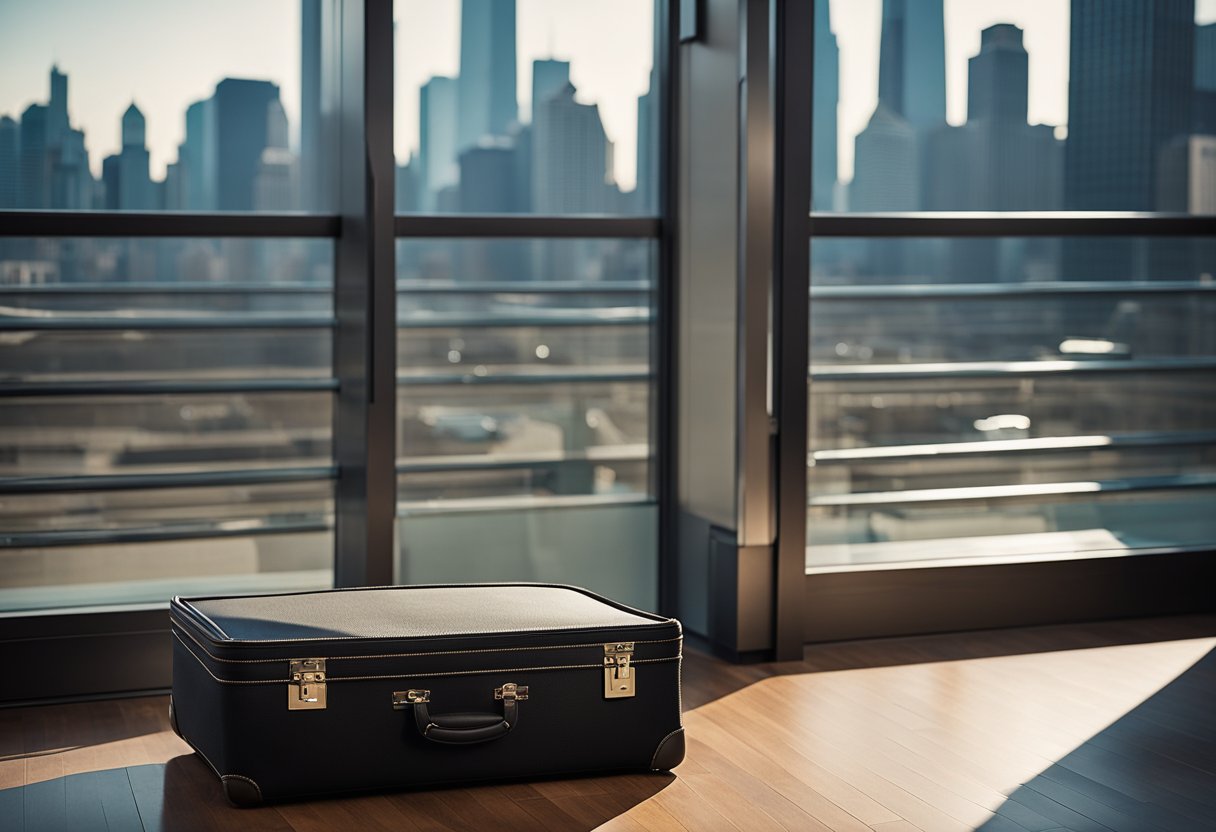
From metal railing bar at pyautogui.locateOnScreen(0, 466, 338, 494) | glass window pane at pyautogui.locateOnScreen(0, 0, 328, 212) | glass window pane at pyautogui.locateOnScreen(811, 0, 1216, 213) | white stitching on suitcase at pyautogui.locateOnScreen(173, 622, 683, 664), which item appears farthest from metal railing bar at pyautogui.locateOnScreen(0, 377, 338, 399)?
glass window pane at pyautogui.locateOnScreen(811, 0, 1216, 213)

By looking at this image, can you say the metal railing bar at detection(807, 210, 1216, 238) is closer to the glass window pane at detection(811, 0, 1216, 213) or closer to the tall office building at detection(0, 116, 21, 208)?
the glass window pane at detection(811, 0, 1216, 213)

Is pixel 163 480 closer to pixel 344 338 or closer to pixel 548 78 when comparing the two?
pixel 344 338

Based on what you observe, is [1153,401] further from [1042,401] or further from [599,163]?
[599,163]

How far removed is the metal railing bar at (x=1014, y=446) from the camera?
15.0 ft

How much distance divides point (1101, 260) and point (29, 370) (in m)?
3.36

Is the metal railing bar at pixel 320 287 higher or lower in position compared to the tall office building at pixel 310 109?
lower

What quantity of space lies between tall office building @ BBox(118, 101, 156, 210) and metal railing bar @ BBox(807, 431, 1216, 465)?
6.80ft

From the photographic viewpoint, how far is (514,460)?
440cm

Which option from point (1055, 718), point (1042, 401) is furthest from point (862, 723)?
point (1042, 401)

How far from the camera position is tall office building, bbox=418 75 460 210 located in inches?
166

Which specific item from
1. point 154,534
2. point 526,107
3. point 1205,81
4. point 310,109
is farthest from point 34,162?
point 1205,81

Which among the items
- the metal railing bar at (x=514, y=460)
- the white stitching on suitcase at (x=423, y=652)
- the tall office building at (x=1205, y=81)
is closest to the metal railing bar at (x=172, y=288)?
the metal railing bar at (x=514, y=460)

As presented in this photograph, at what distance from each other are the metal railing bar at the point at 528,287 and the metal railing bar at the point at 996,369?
63 centimetres

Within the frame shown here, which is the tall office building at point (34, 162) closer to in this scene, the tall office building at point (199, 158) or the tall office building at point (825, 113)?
the tall office building at point (199, 158)
